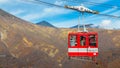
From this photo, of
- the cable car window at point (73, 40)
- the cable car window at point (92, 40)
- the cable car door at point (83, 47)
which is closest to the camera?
the cable car window at point (92, 40)

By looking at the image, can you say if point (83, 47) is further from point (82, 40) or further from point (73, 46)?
point (73, 46)

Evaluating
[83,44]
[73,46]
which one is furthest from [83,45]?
Result: [73,46]

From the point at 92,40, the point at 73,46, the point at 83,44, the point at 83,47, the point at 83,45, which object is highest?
the point at 92,40

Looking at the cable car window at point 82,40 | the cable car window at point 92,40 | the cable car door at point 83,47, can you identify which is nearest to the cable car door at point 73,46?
the cable car door at point 83,47

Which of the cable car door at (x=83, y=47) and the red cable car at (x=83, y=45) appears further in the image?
the cable car door at (x=83, y=47)

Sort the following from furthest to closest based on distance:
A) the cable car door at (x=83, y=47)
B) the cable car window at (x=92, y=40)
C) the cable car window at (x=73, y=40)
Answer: the cable car window at (x=73, y=40) → the cable car door at (x=83, y=47) → the cable car window at (x=92, y=40)

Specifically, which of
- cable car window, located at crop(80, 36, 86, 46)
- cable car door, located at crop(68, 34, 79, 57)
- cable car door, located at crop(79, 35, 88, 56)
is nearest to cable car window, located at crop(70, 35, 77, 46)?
cable car door, located at crop(68, 34, 79, 57)

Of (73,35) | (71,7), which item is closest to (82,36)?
(73,35)

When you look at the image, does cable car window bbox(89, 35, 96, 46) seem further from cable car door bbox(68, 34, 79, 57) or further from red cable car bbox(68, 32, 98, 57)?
cable car door bbox(68, 34, 79, 57)

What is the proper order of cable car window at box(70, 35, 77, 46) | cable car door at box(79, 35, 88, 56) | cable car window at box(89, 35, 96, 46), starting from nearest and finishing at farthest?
cable car window at box(89, 35, 96, 46), cable car door at box(79, 35, 88, 56), cable car window at box(70, 35, 77, 46)

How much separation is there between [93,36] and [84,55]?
386 cm

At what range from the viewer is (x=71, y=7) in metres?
46.3

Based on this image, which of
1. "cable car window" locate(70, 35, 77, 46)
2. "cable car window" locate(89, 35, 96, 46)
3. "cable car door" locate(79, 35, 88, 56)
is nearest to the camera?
"cable car window" locate(89, 35, 96, 46)

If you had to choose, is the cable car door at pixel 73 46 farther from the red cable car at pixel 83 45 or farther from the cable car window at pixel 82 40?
the cable car window at pixel 82 40
